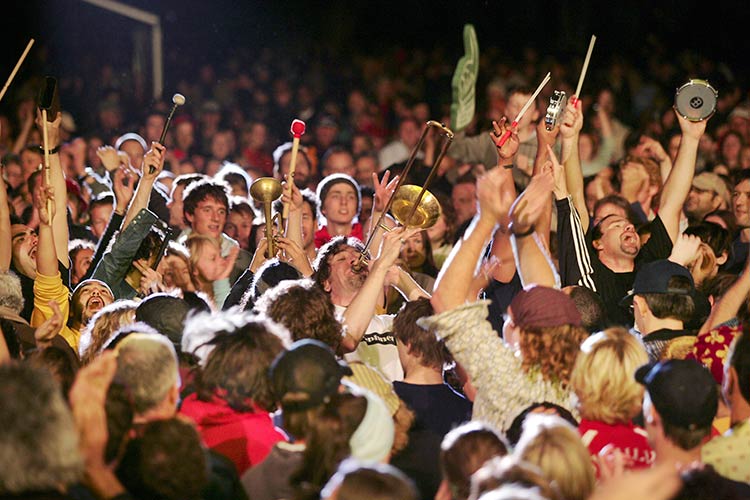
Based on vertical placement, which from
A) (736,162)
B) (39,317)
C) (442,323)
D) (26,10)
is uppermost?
(26,10)

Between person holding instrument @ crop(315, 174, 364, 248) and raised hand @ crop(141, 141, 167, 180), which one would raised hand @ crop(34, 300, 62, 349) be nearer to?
raised hand @ crop(141, 141, 167, 180)

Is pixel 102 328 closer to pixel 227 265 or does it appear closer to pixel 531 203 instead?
pixel 531 203

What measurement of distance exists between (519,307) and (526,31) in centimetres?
1319

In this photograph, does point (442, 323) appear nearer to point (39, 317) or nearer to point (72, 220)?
point (39, 317)

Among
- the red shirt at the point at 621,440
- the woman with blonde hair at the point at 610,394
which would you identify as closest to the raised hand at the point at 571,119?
the woman with blonde hair at the point at 610,394

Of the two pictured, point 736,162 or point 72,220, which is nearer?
point 72,220

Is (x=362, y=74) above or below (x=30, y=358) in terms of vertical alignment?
above

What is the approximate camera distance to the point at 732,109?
13320 millimetres

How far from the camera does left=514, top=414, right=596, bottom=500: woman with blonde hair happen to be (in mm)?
3451

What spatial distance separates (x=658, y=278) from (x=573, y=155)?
5.79ft

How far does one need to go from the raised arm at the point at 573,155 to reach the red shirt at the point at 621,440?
2965 millimetres

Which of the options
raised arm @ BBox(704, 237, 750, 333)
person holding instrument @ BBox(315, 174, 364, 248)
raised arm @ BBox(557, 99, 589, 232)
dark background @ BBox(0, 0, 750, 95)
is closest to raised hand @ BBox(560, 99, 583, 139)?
raised arm @ BBox(557, 99, 589, 232)

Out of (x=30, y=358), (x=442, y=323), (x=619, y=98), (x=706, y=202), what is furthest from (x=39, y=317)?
(x=619, y=98)

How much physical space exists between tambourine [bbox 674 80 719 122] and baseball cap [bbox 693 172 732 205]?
8.54ft
